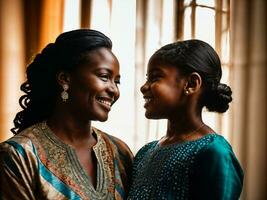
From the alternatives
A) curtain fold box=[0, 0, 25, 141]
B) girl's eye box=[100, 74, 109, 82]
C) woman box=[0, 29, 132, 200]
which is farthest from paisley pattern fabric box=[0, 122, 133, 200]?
curtain fold box=[0, 0, 25, 141]

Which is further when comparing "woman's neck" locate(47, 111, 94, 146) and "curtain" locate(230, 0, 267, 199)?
"curtain" locate(230, 0, 267, 199)

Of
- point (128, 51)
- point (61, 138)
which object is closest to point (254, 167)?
point (128, 51)

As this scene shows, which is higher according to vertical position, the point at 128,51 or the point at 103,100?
the point at 128,51

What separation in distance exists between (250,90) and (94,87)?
941mm

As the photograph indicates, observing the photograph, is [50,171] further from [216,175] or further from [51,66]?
[216,175]

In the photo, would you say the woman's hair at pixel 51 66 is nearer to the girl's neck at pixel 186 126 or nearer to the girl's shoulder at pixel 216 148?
the girl's neck at pixel 186 126

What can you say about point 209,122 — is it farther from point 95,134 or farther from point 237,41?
point 95,134

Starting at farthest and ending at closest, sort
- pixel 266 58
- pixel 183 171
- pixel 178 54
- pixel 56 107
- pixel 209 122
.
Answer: pixel 209 122 → pixel 266 58 → pixel 56 107 → pixel 178 54 → pixel 183 171

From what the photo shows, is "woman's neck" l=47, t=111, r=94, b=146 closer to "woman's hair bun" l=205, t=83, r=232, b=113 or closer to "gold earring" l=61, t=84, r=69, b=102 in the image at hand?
"gold earring" l=61, t=84, r=69, b=102

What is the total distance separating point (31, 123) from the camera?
161 centimetres

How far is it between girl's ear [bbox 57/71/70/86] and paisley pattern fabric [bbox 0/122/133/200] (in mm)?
155

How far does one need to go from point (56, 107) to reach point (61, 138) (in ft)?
0.40

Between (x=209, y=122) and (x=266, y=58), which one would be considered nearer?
(x=266, y=58)

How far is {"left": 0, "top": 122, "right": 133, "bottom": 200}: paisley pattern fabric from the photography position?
1.33m
